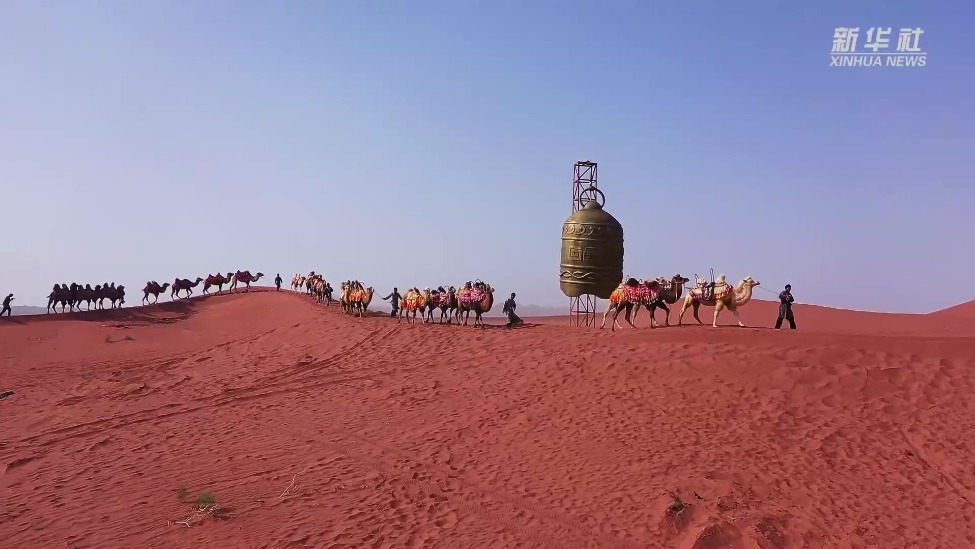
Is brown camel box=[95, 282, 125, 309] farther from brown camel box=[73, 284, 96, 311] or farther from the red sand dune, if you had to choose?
the red sand dune

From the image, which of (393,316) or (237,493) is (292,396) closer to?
(237,493)

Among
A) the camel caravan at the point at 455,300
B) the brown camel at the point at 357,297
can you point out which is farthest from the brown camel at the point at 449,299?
the brown camel at the point at 357,297

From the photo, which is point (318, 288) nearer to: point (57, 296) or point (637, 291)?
point (57, 296)

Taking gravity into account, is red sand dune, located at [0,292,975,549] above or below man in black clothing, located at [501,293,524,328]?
below

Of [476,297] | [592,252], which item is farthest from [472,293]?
[592,252]

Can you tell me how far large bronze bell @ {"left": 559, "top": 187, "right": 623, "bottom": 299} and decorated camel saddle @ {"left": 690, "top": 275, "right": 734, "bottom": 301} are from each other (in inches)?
199

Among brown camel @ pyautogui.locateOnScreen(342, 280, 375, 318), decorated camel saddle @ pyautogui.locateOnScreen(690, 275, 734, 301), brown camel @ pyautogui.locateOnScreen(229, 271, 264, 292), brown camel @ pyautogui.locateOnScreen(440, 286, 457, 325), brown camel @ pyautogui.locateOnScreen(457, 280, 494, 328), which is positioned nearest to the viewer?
decorated camel saddle @ pyautogui.locateOnScreen(690, 275, 734, 301)

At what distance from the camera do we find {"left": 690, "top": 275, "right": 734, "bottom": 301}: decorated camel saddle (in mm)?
18859

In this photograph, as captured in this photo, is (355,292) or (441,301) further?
(355,292)

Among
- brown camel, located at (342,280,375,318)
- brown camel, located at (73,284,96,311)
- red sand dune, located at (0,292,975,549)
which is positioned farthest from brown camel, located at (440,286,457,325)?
brown camel, located at (73,284,96,311)

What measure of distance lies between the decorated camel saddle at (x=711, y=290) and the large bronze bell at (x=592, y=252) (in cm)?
506

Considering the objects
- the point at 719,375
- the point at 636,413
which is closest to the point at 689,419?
the point at 636,413

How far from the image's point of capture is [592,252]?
23.9 m

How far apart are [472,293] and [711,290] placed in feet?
28.0
